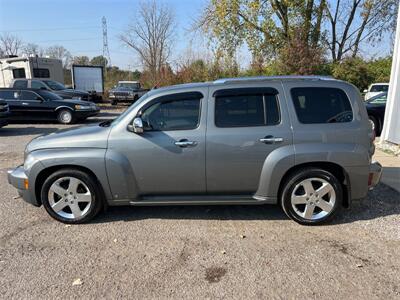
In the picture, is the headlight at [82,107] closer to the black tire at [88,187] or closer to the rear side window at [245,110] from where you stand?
the black tire at [88,187]

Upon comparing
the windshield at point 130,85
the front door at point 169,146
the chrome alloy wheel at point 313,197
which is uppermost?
the windshield at point 130,85

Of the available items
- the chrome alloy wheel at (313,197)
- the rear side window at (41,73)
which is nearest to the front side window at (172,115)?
the chrome alloy wheel at (313,197)

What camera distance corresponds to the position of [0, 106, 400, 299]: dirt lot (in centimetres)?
290

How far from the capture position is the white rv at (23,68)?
2070 centimetres

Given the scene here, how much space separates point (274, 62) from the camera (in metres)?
19.8

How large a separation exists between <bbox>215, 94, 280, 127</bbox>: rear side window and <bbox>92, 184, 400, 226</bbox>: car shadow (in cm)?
129

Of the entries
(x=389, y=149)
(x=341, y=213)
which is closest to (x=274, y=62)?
(x=389, y=149)

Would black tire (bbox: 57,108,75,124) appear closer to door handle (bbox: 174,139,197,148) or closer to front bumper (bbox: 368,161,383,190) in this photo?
door handle (bbox: 174,139,197,148)

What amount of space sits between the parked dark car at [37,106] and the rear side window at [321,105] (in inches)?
465

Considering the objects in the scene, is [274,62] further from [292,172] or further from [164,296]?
[164,296]

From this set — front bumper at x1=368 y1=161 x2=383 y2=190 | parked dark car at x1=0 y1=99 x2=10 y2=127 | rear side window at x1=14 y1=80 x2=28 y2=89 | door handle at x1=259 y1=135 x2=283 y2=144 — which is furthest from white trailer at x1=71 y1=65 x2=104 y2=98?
front bumper at x1=368 y1=161 x2=383 y2=190

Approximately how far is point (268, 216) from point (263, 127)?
1258mm

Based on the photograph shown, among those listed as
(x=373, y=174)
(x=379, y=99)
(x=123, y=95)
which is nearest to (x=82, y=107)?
(x=123, y=95)

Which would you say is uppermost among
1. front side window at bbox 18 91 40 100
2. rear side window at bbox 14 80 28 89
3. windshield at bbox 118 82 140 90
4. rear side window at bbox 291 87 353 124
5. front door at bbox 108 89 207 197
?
windshield at bbox 118 82 140 90
